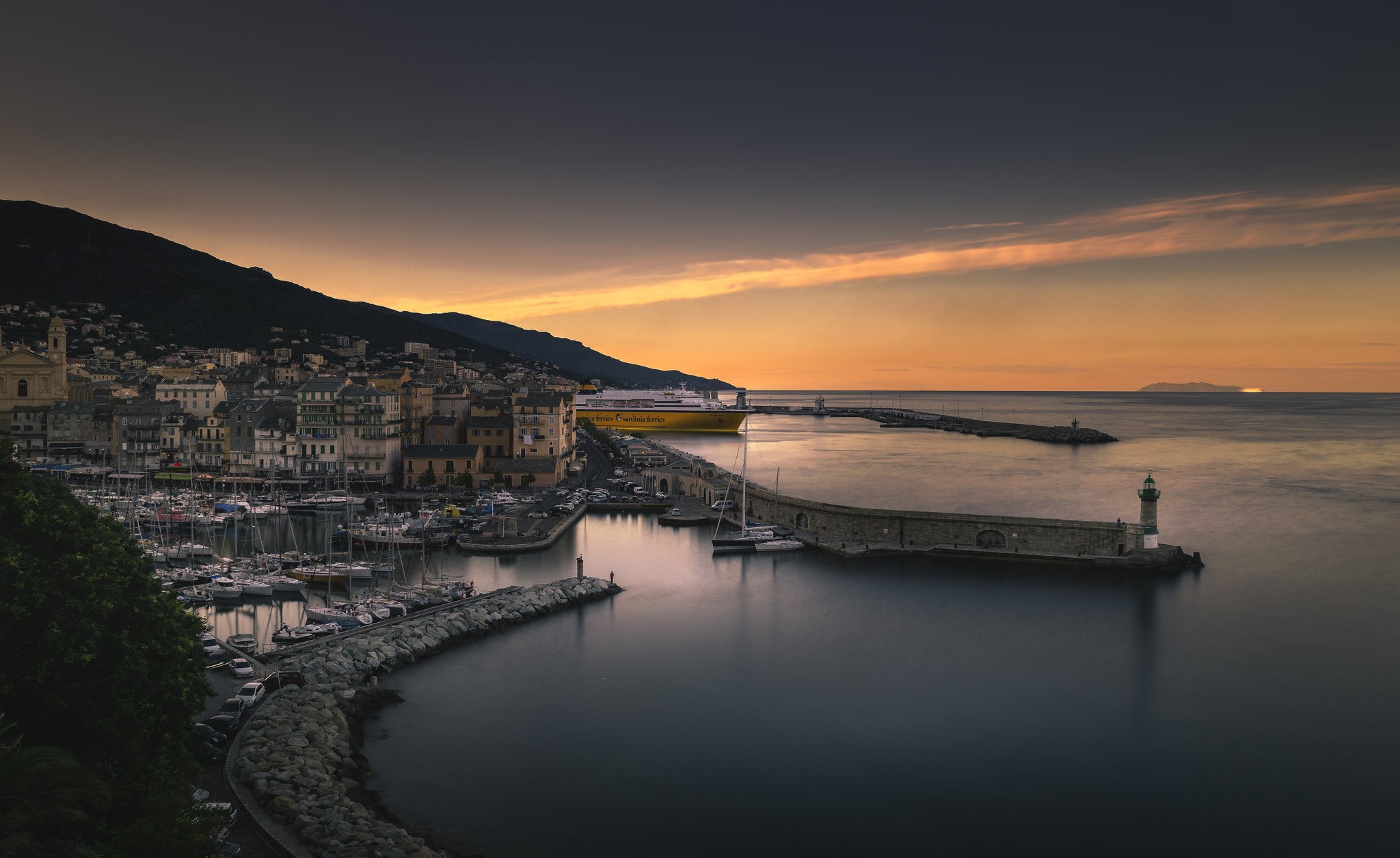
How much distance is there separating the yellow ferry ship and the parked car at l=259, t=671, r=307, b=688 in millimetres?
77413

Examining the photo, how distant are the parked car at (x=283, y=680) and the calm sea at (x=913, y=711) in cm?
148

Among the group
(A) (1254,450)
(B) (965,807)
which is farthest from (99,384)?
(A) (1254,450)

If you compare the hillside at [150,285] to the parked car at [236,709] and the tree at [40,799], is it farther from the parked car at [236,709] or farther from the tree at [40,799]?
the tree at [40,799]

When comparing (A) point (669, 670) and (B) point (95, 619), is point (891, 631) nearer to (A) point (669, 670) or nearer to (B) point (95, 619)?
(A) point (669, 670)

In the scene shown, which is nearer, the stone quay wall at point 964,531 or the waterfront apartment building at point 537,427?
the stone quay wall at point 964,531

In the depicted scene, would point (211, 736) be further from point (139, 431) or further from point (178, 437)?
point (139, 431)

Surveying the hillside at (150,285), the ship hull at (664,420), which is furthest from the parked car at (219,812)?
the hillside at (150,285)

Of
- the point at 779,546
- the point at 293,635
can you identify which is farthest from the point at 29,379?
the point at 779,546

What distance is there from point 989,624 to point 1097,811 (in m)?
8.58

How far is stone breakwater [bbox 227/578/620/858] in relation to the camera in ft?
31.6

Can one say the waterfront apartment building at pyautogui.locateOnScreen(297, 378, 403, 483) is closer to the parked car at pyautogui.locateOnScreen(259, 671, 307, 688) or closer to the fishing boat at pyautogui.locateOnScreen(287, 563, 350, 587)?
the fishing boat at pyautogui.locateOnScreen(287, 563, 350, 587)

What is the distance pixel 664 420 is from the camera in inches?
3720

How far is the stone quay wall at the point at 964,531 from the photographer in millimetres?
25656

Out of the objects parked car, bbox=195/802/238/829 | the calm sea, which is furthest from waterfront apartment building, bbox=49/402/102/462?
parked car, bbox=195/802/238/829
